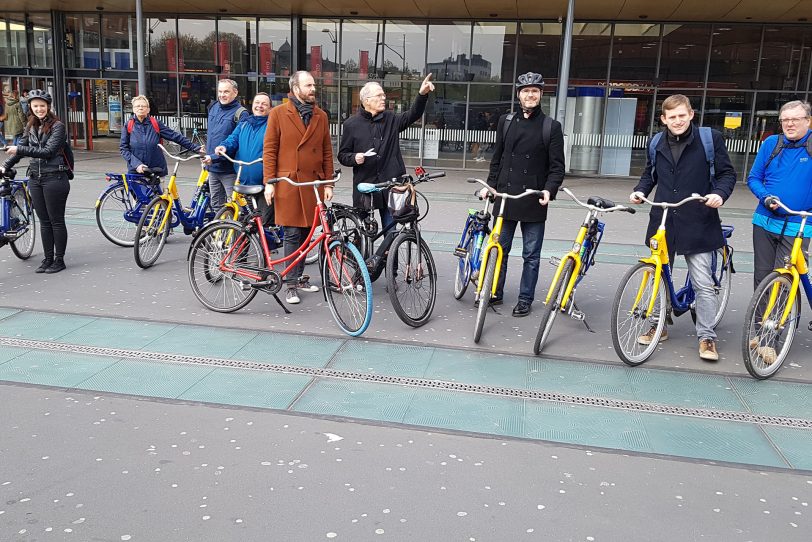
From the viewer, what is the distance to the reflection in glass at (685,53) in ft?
60.4

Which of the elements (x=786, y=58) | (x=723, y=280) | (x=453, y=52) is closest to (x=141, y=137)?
(x=723, y=280)

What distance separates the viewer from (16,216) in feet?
23.4

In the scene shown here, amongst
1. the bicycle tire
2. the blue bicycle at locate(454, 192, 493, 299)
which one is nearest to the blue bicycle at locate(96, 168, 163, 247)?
the bicycle tire

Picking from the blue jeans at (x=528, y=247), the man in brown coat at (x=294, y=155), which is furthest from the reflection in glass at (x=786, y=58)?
the man in brown coat at (x=294, y=155)

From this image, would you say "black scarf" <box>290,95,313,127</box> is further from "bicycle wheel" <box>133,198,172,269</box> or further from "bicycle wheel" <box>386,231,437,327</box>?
"bicycle wheel" <box>133,198,172,269</box>

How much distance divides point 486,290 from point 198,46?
18.5m

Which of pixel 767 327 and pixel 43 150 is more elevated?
pixel 43 150

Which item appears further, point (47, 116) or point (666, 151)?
point (47, 116)

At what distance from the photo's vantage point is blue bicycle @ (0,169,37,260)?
693 centimetres

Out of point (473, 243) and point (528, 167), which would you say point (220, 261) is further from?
point (528, 167)

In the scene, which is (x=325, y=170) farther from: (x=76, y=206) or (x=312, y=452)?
(x=76, y=206)

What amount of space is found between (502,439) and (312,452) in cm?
101

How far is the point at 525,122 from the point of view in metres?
5.76

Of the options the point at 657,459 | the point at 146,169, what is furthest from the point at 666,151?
the point at 146,169
